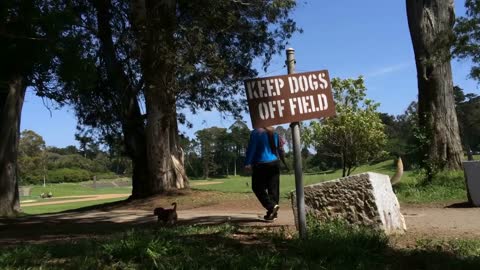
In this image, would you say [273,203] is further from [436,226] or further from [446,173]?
[446,173]

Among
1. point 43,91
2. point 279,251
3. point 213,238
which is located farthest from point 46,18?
point 279,251

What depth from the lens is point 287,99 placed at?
6.32m

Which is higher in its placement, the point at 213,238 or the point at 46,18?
the point at 46,18

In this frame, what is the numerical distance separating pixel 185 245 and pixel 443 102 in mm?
11052

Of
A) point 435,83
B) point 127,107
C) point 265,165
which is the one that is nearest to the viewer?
point 265,165

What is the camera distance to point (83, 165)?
347 feet

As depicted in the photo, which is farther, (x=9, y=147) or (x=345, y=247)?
(x=9, y=147)

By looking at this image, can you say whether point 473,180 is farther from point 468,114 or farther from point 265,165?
point 468,114

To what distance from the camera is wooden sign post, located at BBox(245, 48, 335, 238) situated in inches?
248

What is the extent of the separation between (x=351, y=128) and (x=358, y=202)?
21.8 m

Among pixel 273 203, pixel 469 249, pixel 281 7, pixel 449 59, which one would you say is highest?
pixel 281 7

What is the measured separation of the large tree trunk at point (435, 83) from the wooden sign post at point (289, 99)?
29.4 ft

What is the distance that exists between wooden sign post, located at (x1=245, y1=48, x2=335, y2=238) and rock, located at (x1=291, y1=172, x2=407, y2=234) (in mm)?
1062

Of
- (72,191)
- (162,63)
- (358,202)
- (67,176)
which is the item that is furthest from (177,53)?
(67,176)
